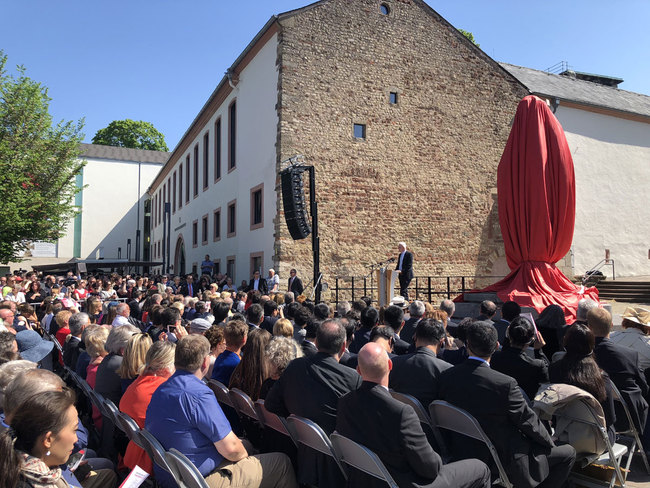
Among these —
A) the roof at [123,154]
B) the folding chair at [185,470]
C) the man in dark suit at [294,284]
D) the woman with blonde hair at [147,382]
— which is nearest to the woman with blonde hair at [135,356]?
the woman with blonde hair at [147,382]

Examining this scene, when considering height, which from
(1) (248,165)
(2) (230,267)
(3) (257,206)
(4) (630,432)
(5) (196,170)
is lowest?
(4) (630,432)

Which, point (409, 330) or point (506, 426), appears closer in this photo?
point (506, 426)

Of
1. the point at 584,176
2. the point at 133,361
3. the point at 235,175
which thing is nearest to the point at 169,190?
the point at 235,175

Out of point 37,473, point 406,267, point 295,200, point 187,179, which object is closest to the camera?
→ point 37,473

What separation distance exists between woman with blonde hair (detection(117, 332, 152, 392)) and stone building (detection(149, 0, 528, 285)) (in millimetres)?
11811

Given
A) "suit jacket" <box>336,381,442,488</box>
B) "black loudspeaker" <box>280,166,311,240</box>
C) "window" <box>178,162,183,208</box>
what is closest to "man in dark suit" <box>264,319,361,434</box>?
"suit jacket" <box>336,381,442,488</box>

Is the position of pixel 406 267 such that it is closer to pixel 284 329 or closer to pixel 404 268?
pixel 404 268

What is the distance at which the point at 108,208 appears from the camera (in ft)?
156

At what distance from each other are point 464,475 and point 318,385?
1.07m

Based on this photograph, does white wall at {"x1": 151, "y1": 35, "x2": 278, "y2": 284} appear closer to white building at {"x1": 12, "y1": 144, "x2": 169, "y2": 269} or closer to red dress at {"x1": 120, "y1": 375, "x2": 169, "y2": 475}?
red dress at {"x1": 120, "y1": 375, "x2": 169, "y2": 475}

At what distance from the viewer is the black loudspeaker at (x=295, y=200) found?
13.2 m

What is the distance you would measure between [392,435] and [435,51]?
18.1 m

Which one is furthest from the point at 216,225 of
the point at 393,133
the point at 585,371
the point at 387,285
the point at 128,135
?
the point at 128,135

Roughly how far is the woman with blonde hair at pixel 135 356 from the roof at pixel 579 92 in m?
21.6
